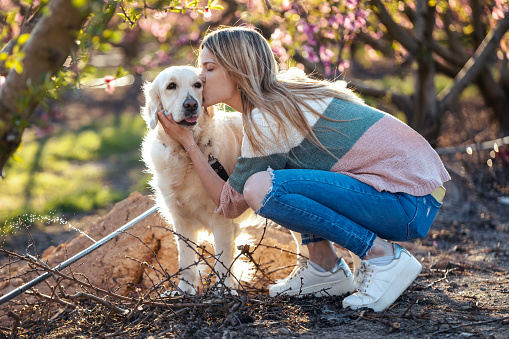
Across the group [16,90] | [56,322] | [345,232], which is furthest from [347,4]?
[56,322]

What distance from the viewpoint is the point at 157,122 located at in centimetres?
311

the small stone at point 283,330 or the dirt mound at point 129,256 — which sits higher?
the small stone at point 283,330

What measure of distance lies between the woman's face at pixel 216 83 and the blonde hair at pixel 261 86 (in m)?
0.03

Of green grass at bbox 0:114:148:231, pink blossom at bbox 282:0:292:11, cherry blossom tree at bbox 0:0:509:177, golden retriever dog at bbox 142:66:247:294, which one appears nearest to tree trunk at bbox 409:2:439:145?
cherry blossom tree at bbox 0:0:509:177

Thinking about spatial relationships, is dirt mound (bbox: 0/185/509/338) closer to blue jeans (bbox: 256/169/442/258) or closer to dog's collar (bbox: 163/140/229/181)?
blue jeans (bbox: 256/169/442/258)

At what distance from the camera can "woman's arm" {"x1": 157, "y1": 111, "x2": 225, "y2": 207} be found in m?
2.85

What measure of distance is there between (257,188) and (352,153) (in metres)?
0.51

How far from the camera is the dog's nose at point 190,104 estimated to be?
9.59 feet

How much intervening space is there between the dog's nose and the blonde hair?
248 millimetres

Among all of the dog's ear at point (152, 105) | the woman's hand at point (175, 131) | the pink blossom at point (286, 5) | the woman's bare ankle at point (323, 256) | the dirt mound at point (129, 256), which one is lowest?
the dirt mound at point (129, 256)

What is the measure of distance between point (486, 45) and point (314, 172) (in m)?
4.66

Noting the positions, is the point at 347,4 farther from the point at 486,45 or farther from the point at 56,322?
the point at 56,322

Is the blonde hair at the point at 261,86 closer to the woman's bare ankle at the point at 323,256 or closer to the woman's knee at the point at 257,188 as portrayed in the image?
the woman's knee at the point at 257,188

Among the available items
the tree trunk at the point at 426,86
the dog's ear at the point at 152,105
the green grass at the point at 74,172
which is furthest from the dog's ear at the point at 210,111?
the tree trunk at the point at 426,86
